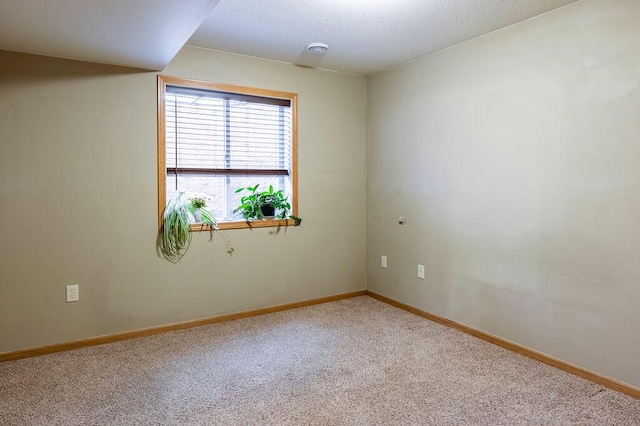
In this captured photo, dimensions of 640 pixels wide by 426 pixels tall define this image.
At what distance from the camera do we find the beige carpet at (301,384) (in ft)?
7.23

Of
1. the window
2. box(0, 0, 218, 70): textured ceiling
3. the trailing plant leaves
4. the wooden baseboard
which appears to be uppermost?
box(0, 0, 218, 70): textured ceiling

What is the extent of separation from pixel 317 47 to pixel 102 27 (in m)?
1.65

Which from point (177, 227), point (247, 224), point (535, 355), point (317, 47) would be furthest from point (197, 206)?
point (535, 355)

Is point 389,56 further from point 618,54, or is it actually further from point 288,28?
point 618,54

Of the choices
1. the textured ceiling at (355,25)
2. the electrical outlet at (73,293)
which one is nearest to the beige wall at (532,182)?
the textured ceiling at (355,25)

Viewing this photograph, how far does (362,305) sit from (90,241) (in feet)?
8.00

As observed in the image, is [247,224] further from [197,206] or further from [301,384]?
[301,384]

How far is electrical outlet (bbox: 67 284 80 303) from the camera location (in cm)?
307

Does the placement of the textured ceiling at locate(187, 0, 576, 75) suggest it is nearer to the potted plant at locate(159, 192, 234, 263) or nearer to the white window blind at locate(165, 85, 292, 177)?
the white window blind at locate(165, 85, 292, 177)

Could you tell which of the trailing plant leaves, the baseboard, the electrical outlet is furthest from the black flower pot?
the electrical outlet

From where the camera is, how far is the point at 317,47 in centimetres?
349

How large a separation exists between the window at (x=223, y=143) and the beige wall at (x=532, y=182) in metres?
Result: 1.07

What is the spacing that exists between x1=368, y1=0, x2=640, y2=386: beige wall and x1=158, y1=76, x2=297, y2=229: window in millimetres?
1070

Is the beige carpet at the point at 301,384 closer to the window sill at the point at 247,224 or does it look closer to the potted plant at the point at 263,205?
the window sill at the point at 247,224
